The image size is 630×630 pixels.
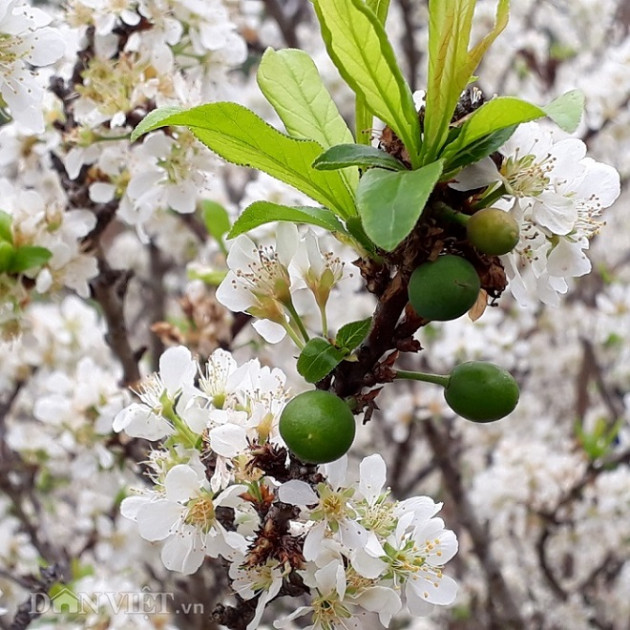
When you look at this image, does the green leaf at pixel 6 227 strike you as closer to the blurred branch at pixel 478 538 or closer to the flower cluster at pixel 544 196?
the flower cluster at pixel 544 196

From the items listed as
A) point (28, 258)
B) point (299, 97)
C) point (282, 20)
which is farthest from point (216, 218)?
point (282, 20)

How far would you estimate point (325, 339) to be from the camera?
0.75m

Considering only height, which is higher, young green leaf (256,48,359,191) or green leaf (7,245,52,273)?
young green leaf (256,48,359,191)

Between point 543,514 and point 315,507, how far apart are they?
1539 mm

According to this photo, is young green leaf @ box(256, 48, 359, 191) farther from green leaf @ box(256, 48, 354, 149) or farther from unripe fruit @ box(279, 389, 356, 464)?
unripe fruit @ box(279, 389, 356, 464)

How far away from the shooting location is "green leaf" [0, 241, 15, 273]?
3.76 ft

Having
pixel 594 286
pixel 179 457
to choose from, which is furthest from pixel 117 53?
pixel 594 286

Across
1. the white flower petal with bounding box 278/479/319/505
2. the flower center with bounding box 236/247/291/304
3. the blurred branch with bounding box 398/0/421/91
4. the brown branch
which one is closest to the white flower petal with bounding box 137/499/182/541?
the white flower petal with bounding box 278/479/319/505

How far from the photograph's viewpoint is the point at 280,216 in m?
0.73

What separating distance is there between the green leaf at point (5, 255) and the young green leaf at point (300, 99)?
550 millimetres

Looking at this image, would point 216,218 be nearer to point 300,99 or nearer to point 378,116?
point 300,99

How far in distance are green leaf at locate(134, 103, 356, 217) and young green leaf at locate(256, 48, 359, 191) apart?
44 millimetres

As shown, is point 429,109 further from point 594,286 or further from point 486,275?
point 594,286

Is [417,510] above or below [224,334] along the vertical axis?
above
